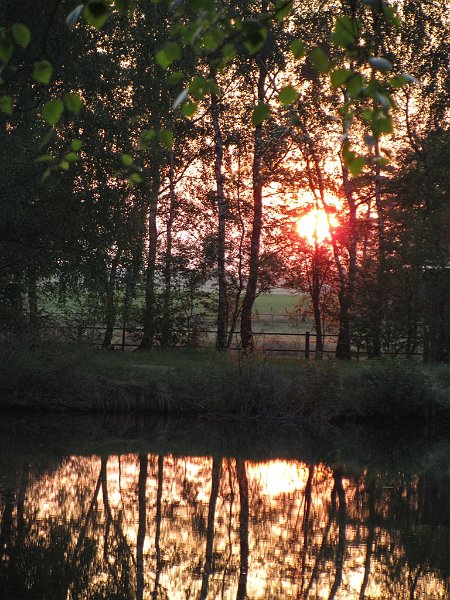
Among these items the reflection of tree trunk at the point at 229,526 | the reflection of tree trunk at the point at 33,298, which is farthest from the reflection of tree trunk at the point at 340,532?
the reflection of tree trunk at the point at 33,298

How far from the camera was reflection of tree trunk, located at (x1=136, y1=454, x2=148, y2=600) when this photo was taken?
9.71 meters

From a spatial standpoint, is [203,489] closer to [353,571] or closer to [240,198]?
[353,571]

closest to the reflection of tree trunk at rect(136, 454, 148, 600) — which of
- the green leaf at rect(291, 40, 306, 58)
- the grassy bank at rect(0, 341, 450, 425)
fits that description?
the grassy bank at rect(0, 341, 450, 425)

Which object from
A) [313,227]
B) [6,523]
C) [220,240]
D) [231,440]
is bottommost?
[6,523]

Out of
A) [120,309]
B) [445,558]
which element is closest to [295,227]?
[120,309]

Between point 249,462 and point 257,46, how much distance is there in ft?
47.4

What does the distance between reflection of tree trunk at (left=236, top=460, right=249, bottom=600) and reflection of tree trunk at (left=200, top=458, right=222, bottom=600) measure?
34 cm

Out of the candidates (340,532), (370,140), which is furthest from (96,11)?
(340,532)

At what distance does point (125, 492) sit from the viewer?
14.4 meters

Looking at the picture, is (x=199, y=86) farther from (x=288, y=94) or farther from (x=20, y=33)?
(x=20, y=33)

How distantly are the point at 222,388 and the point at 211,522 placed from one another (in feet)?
29.9

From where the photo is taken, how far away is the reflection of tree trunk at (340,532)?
9.96m

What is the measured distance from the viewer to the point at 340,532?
1256 cm

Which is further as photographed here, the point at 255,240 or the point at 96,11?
the point at 255,240
